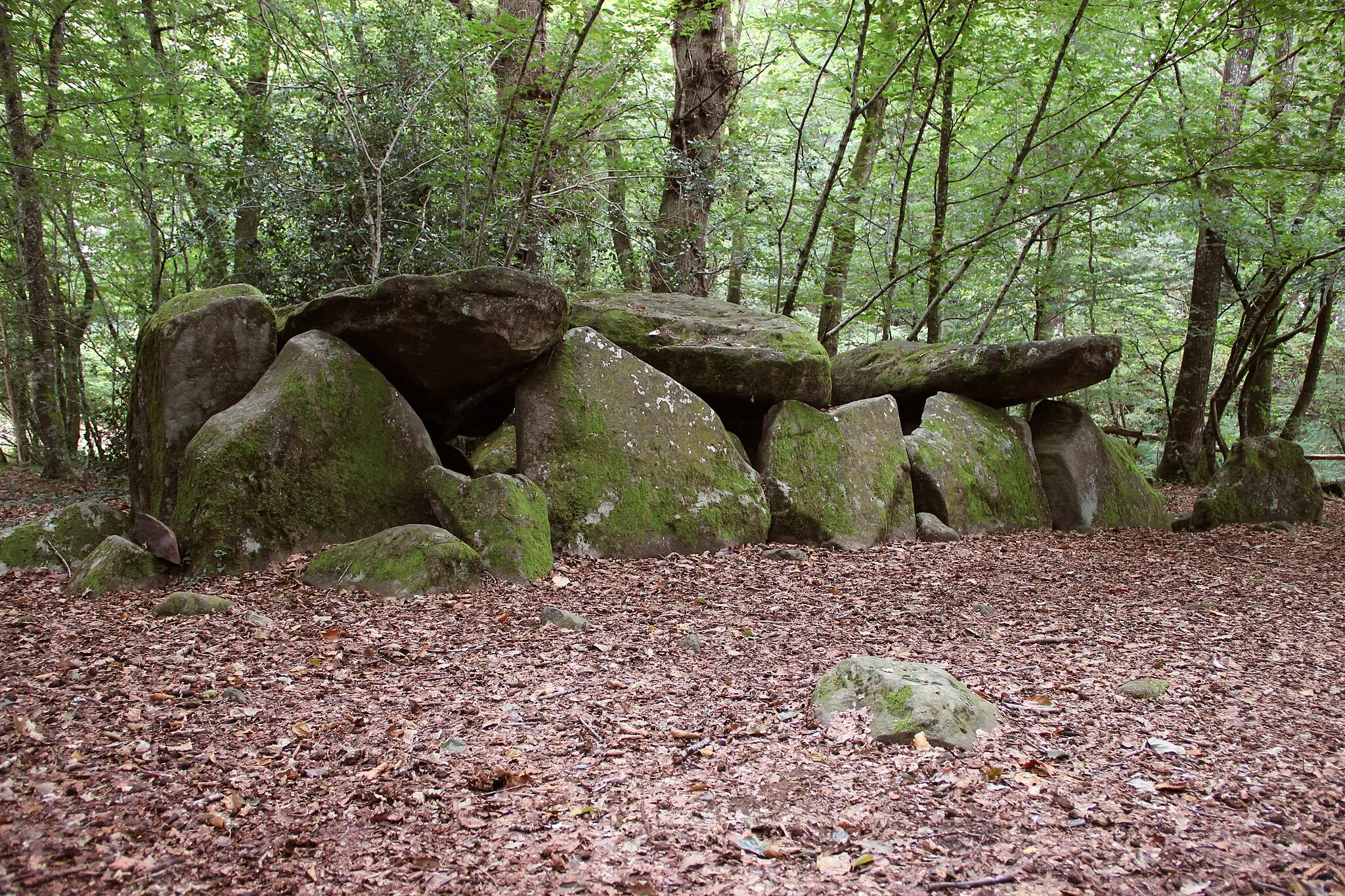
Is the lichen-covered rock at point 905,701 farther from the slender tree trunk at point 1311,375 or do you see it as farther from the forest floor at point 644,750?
the slender tree trunk at point 1311,375

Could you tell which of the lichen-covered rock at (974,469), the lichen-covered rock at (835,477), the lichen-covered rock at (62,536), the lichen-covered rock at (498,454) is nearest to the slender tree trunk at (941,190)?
the lichen-covered rock at (974,469)

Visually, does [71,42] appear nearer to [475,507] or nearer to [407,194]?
[407,194]

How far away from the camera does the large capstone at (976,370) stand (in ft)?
25.6

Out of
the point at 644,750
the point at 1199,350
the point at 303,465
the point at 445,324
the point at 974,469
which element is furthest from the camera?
the point at 1199,350

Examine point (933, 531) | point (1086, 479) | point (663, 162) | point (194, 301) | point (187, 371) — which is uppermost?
point (663, 162)

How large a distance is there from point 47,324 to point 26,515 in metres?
3.70

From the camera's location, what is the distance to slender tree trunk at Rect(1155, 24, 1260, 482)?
10703 mm

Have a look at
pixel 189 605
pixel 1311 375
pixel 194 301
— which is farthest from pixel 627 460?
pixel 1311 375

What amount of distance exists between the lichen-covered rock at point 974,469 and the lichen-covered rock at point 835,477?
0.30 meters

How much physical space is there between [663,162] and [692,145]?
370 millimetres

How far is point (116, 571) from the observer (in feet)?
16.2

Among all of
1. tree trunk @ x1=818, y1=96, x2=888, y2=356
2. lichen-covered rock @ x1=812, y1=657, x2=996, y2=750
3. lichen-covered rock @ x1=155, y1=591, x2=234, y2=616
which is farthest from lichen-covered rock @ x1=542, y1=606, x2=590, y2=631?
tree trunk @ x1=818, y1=96, x2=888, y2=356

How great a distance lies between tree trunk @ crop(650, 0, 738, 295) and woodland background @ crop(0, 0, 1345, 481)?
1.6 inches

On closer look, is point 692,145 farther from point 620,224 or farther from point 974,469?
point 974,469
